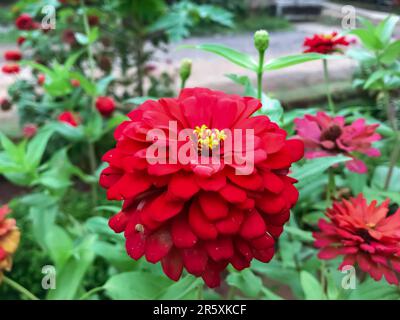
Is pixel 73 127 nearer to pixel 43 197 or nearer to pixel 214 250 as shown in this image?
pixel 43 197

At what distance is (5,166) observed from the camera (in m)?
0.64

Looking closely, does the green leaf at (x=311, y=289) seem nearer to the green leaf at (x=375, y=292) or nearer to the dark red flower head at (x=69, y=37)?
the green leaf at (x=375, y=292)

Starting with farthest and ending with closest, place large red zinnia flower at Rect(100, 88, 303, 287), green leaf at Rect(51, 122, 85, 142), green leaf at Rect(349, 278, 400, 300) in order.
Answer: green leaf at Rect(51, 122, 85, 142), green leaf at Rect(349, 278, 400, 300), large red zinnia flower at Rect(100, 88, 303, 287)

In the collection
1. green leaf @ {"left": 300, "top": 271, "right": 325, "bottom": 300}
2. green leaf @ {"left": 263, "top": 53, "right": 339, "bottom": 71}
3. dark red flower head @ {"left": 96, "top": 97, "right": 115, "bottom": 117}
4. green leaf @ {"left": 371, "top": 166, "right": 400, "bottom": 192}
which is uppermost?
green leaf @ {"left": 263, "top": 53, "right": 339, "bottom": 71}

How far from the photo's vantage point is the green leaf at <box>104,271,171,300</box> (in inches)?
19.9

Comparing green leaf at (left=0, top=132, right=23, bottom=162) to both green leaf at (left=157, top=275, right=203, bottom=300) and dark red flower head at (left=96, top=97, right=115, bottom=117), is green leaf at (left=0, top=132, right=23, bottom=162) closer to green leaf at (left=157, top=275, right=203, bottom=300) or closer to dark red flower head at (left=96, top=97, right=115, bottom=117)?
dark red flower head at (left=96, top=97, right=115, bottom=117)

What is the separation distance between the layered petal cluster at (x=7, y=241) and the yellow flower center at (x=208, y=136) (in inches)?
9.3

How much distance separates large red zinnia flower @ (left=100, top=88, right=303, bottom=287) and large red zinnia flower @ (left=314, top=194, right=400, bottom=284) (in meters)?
0.12

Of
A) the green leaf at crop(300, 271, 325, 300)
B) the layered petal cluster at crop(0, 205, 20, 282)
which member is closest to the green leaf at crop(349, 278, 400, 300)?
the green leaf at crop(300, 271, 325, 300)

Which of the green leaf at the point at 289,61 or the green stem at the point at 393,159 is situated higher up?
the green leaf at the point at 289,61

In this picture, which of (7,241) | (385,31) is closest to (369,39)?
(385,31)

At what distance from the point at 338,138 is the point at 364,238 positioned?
14 centimetres

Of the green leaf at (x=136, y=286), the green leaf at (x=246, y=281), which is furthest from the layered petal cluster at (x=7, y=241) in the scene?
the green leaf at (x=246, y=281)

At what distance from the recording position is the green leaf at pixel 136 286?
50 centimetres
